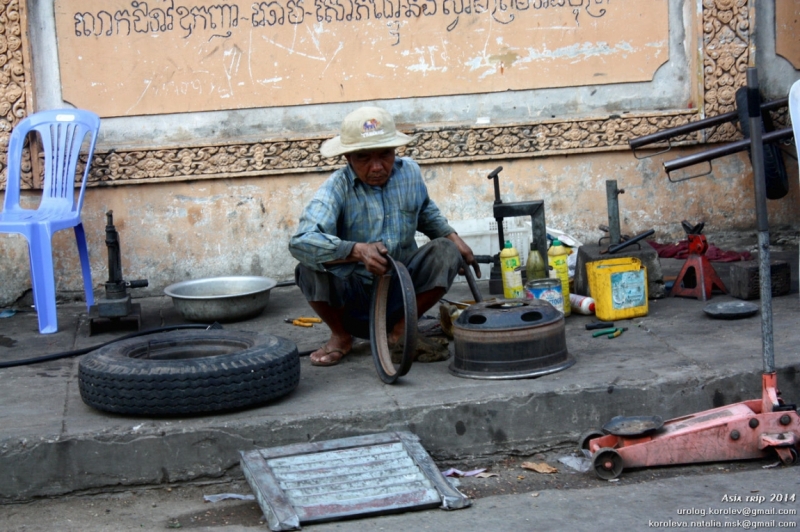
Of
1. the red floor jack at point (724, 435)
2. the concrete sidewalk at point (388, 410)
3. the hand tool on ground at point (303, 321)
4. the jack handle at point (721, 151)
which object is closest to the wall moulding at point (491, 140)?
the jack handle at point (721, 151)

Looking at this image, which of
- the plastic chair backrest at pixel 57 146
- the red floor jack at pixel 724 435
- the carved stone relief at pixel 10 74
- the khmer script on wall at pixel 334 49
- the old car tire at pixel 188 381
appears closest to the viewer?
the red floor jack at pixel 724 435

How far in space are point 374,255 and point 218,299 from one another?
1732 millimetres

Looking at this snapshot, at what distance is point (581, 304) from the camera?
548 cm

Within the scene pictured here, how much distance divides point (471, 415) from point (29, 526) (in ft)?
5.98

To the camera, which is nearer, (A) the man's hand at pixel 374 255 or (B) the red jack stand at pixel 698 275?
(A) the man's hand at pixel 374 255

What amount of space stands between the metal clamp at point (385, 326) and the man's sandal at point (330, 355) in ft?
0.90

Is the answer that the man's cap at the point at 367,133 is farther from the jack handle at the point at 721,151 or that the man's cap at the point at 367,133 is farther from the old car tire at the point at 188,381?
the jack handle at the point at 721,151

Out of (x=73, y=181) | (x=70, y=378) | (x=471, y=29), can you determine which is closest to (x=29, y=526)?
(x=70, y=378)

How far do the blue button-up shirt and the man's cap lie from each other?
8.4 inches

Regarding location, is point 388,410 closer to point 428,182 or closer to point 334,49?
point 428,182

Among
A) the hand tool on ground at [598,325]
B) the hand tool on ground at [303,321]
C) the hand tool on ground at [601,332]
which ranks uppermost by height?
the hand tool on ground at [303,321]

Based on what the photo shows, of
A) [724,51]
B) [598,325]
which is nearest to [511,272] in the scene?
[598,325]

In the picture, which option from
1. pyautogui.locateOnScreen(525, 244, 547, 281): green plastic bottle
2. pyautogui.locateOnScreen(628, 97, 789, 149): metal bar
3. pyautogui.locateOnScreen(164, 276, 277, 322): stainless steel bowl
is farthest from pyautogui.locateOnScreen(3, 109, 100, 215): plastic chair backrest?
pyautogui.locateOnScreen(628, 97, 789, 149): metal bar

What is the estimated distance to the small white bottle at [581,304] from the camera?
546 cm
